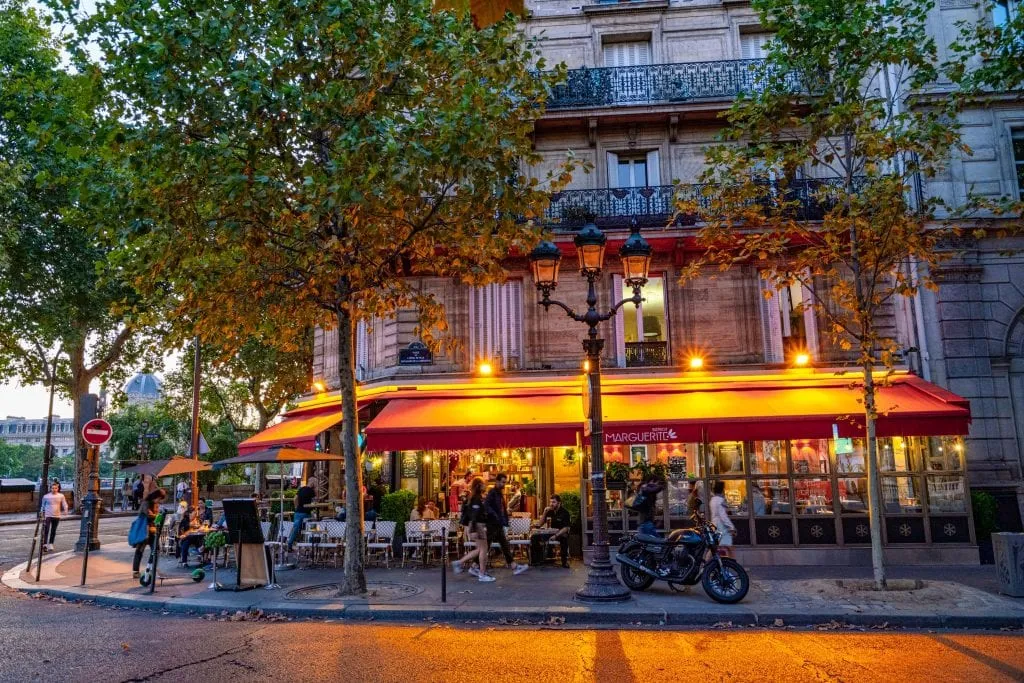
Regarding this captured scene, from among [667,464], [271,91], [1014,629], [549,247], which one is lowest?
[1014,629]

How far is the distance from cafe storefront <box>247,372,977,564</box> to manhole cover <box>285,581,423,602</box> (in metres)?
3.17

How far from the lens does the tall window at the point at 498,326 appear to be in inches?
632

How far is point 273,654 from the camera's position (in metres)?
6.90

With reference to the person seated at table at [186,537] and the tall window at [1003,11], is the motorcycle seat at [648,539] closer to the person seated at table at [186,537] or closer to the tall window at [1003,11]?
the person seated at table at [186,537]

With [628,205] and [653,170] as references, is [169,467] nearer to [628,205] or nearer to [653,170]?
[628,205]

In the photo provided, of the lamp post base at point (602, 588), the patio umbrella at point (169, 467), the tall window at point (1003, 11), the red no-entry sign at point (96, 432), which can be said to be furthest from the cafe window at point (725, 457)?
the red no-entry sign at point (96, 432)

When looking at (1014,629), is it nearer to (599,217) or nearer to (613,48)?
(599,217)

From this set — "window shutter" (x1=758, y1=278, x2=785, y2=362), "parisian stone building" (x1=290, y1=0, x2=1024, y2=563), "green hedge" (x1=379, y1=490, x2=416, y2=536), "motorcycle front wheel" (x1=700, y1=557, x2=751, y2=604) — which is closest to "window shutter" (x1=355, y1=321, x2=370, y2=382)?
"parisian stone building" (x1=290, y1=0, x2=1024, y2=563)

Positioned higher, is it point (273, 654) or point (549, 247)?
point (549, 247)

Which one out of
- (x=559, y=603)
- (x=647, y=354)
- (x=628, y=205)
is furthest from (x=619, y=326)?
(x=559, y=603)

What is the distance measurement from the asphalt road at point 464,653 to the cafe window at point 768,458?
541cm

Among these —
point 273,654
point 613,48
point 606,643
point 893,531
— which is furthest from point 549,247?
point 613,48

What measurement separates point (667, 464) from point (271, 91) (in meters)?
9.69

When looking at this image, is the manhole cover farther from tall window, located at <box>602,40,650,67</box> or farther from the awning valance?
tall window, located at <box>602,40,650,67</box>
